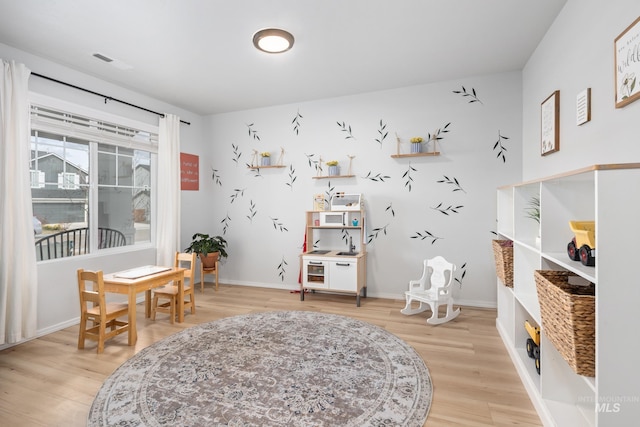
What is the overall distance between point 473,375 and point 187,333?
2.63 meters

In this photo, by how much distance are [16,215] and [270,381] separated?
9.14 ft

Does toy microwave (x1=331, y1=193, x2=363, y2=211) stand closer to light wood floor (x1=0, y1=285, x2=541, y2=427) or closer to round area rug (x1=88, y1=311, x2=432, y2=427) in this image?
light wood floor (x1=0, y1=285, x2=541, y2=427)

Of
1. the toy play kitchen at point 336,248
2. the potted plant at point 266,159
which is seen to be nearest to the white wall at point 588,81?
the toy play kitchen at point 336,248

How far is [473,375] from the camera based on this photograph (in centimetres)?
238

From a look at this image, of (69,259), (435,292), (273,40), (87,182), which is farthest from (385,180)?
(69,259)

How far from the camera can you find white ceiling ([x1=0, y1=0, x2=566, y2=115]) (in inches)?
97.3

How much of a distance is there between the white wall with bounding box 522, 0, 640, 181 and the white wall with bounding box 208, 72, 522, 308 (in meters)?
0.80

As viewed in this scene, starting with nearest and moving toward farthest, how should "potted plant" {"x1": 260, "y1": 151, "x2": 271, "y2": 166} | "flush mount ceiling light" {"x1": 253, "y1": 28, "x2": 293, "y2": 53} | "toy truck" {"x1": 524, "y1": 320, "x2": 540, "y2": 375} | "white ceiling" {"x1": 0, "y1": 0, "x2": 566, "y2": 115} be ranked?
1. "toy truck" {"x1": 524, "y1": 320, "x2": 540, "y2": 375}
2. "white ceiling" {"x1": 0, "y1": 0, "x2": 566, "y2": 115}
3. "flush mount ceiling light" {"x1": 253, "y1": 28, "x2": 293, "y2": 53}
4. "potted plant" {"x1": 260, "y1": 151, "x2": 271, "y2": 166}

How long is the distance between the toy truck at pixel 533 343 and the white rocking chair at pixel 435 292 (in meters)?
0.99

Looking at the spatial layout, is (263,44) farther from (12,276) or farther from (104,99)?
(12,276)

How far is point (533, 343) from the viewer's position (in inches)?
93.2

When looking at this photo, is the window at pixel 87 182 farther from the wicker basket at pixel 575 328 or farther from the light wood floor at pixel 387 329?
the wicker basket at pixel 575 328

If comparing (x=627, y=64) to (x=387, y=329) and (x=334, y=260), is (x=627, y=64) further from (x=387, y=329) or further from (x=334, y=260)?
(x=334, y=260)

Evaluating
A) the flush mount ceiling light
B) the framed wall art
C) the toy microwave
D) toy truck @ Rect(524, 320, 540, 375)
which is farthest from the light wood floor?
the flush mount ceiling light
